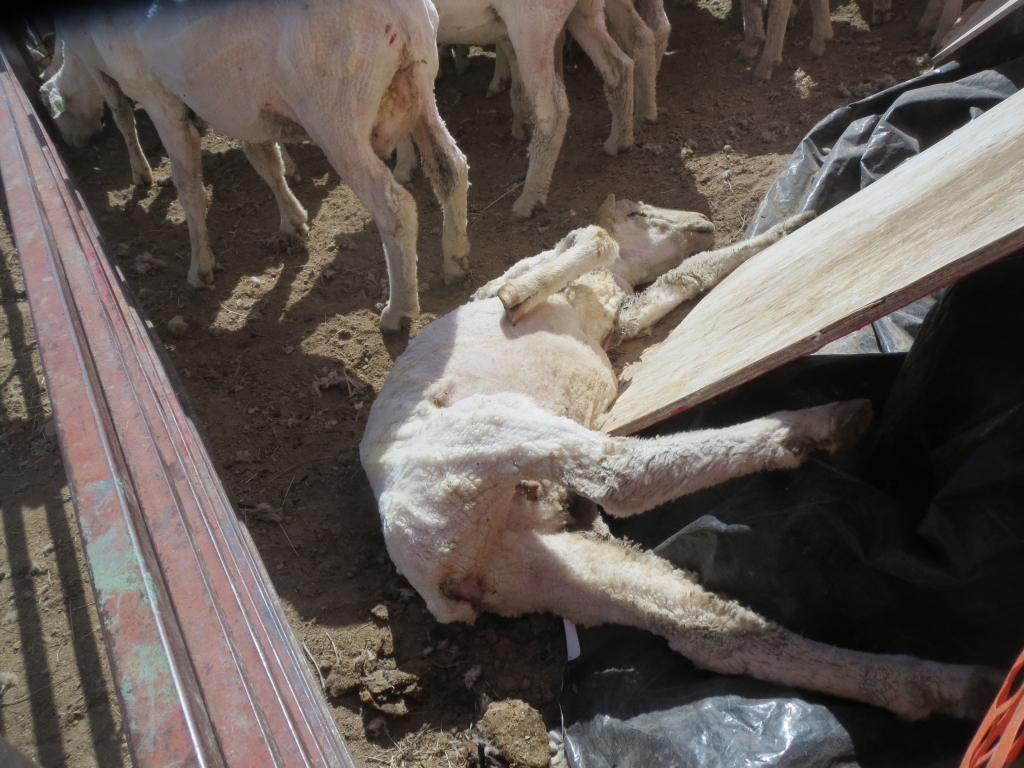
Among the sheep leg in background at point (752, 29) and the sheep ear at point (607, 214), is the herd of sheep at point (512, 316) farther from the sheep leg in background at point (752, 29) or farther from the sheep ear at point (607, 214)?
the sheep leg in background at point (752, 29)

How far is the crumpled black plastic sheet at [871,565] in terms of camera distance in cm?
168

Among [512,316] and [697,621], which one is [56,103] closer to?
[512,316]

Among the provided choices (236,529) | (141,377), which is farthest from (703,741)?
(141,377)

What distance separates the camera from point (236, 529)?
6.81ft

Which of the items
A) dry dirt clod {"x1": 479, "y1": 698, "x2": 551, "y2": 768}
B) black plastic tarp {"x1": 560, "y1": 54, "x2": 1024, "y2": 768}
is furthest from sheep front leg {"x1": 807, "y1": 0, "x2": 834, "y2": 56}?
dry dirt clod {"x1": 479, "y1": 698, "x2": 551, "y2": 768}

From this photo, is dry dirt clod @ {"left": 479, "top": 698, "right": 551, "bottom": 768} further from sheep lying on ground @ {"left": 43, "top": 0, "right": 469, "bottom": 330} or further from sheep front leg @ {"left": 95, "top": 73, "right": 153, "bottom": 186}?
sheep front leg @ {"left": 95, "top": 73, "right": 153, "bottom": 186}

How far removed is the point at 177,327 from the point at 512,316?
2.45 meters

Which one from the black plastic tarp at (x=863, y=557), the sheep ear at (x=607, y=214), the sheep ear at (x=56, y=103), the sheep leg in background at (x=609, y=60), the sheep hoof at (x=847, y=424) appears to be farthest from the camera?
the sheep ear at (x=56, y=103)

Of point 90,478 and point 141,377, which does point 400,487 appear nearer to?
point 141,377

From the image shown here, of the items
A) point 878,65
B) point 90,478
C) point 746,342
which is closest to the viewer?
point 90,478

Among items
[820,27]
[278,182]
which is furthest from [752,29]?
[278,182]

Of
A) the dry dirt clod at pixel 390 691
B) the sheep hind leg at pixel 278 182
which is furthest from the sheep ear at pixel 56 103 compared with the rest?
the dry dirt clod at pixel 390 691

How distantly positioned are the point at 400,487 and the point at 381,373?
1.54 m

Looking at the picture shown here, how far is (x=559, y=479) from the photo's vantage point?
2207 millimetres
